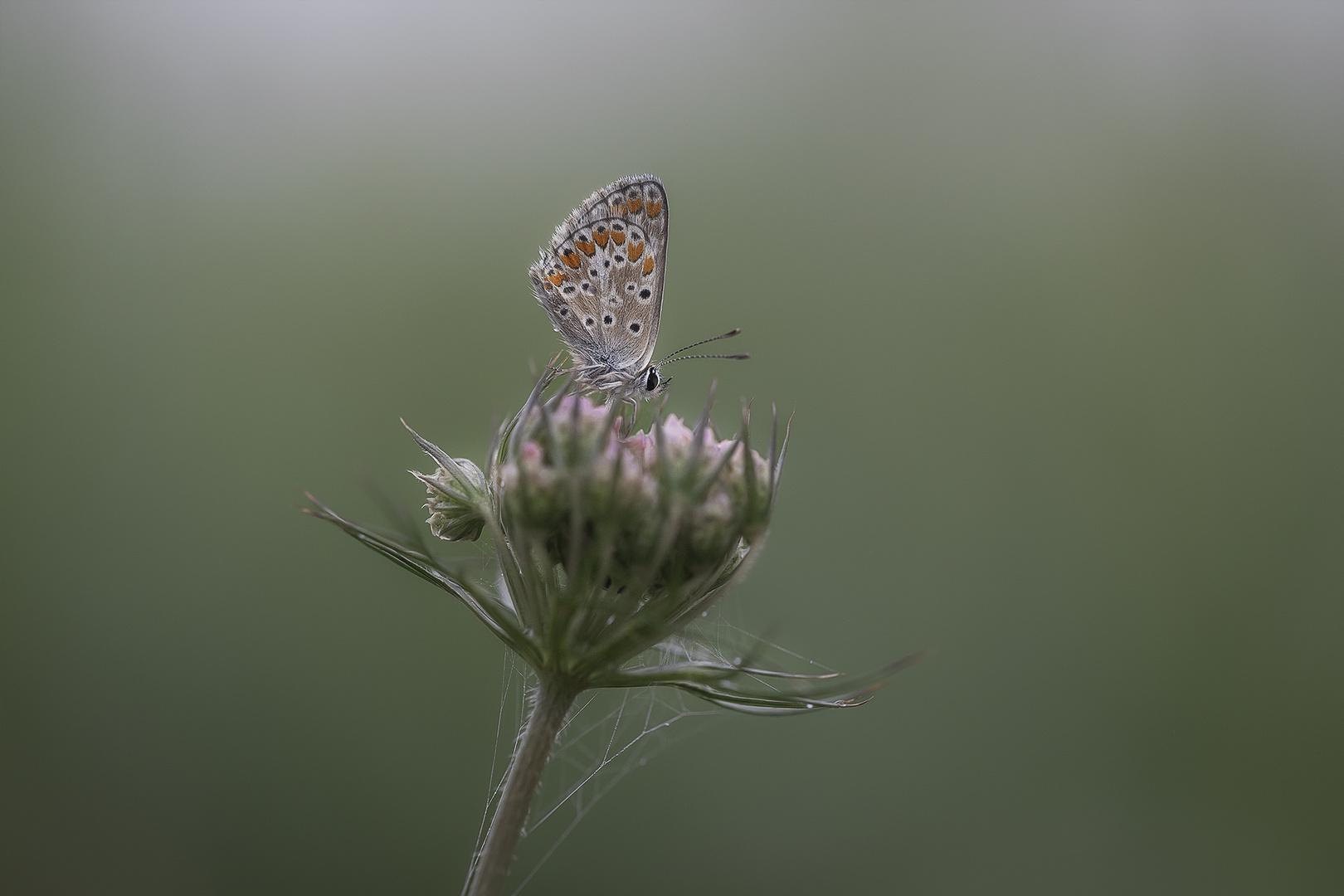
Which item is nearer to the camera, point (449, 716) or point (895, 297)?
point (449, 716)

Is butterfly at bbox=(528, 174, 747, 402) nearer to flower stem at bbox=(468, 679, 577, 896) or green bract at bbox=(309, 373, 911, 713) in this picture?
green bract at bbox=(309, 373, 911, 713)

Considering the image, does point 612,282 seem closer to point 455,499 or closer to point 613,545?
point 455,499

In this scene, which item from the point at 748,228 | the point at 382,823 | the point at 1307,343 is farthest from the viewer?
the point at 748,228

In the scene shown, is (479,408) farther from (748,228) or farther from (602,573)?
(602,573)

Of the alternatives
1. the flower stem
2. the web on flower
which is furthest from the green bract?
the web on flower

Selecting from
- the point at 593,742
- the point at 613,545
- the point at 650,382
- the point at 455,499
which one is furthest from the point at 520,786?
the point at 593,742

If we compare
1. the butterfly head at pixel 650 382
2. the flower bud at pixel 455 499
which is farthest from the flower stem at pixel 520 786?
the butterfly head at pixel 650 382

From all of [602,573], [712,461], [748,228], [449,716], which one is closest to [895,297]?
[748,228]
